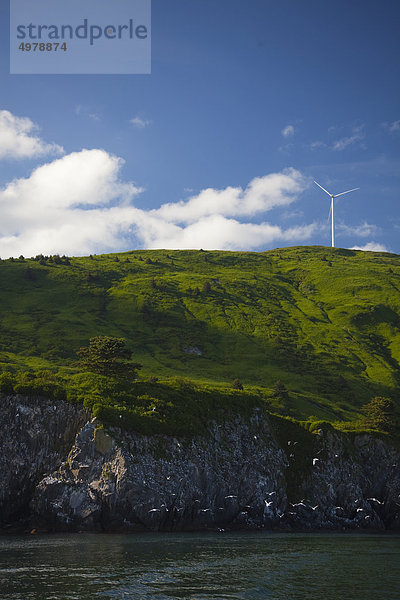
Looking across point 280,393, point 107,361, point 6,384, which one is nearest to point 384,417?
point 280,393

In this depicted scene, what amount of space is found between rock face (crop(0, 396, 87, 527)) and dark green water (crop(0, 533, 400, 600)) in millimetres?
9183

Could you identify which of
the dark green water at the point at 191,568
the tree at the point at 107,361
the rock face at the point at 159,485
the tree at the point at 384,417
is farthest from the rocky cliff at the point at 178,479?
the tree at the point at 107,361

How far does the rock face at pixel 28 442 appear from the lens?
63.2 meters

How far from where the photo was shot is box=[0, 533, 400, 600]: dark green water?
31016mm

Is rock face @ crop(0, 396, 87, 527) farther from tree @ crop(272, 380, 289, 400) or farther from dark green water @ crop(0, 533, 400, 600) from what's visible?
tree @ crop(272, 380, 289, 400)

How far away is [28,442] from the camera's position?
2625 inches

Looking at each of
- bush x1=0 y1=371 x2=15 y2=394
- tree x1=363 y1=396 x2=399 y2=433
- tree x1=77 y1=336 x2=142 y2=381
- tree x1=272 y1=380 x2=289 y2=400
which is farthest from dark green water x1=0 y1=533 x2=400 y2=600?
tree x1=272 y1=380 x2=289 y2=400

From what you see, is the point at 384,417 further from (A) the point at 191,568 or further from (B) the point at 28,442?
(A) the point at 191,568

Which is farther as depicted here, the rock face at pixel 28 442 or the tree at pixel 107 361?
the tree at pixel 107 361

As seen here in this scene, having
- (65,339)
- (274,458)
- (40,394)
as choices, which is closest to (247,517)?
(274,458)

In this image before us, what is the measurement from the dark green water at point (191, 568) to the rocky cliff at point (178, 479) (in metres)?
6.29

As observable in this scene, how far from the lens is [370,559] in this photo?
45.7 meters

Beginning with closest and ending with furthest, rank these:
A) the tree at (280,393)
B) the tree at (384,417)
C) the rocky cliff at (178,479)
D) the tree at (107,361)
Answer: the rocky cliff at (178,479)
the tree at (107,361)
the tree at (384,417)
the tree at (280,393)

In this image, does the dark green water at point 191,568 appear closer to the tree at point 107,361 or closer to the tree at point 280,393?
the tree at point 107,361
